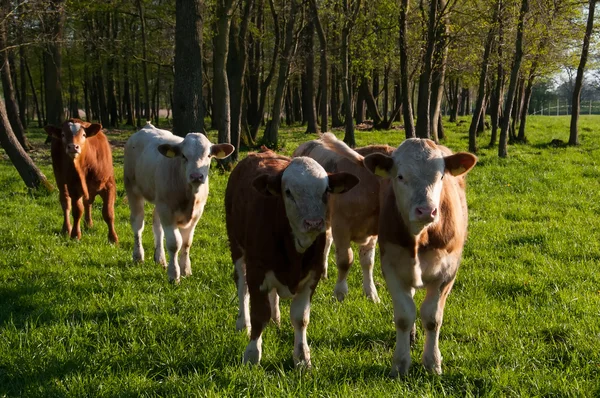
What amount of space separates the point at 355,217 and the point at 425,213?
83.0 inches

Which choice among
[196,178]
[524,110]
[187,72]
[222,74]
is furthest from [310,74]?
[196,178]

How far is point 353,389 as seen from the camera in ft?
12.1

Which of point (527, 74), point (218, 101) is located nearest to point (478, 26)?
point (527, 74)

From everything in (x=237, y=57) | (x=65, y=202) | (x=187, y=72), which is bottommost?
(x=65, y=202)

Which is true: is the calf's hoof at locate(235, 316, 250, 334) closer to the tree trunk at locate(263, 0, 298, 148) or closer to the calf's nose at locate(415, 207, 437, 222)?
the calf's nose at locate(415, 207, 437, 222)

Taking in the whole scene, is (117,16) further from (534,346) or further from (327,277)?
(534,346)

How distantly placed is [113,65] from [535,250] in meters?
33.7

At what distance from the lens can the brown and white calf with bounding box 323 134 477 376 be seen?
12.8ft

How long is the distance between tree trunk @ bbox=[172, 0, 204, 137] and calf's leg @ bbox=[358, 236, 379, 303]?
605 centimetres

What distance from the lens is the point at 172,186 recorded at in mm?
6703

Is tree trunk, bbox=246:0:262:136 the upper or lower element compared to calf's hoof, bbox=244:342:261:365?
upper

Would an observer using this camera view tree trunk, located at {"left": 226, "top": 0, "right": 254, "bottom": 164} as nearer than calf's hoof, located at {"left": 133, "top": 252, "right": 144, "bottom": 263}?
No

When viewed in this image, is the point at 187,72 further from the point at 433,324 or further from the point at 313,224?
the point at 433,324

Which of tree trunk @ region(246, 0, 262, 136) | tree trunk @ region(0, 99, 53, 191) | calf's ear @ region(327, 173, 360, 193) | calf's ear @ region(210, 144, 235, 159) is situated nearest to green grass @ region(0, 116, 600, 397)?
calf's ear @ region(327, 173, 360, 193)
